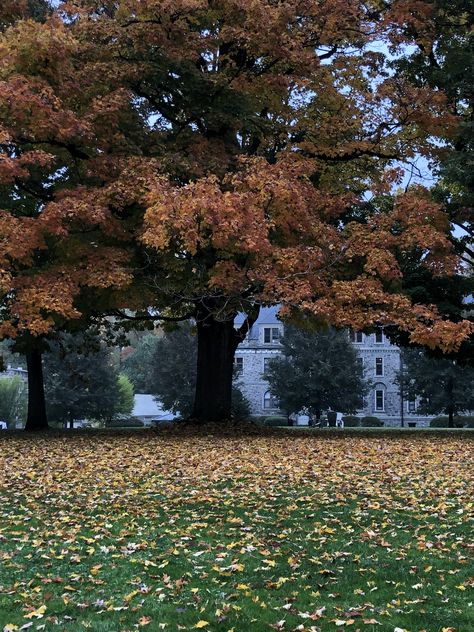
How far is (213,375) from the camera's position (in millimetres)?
19938

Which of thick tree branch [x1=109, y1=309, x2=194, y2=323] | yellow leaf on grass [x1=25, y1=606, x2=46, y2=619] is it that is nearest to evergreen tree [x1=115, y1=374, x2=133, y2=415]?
thick tree branch [x1=109, y1=309, x2=194, y2=323]

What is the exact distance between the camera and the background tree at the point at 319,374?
151 ft

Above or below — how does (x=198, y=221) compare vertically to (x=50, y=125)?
below

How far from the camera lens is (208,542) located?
6.65 m

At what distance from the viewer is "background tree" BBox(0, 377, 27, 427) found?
5478 cm

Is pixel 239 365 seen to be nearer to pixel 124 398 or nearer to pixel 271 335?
pixel 271 335

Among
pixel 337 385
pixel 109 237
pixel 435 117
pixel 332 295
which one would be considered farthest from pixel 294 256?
pixel 337 385

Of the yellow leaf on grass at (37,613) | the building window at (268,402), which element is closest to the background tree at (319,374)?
the building window at (268,402)

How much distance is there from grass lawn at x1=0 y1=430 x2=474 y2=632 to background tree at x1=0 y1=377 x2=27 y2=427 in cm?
4554

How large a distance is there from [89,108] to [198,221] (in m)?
4.08

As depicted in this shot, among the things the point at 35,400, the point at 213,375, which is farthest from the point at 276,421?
the point at 213,375

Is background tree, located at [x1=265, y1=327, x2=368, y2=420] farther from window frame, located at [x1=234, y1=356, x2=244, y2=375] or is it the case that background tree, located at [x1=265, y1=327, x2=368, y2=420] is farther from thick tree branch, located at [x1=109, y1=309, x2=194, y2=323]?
thick tree branch, located at [x1=109, y1=309, x2=194, y2=323]

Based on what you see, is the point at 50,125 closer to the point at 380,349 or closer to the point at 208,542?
the point at 208,542

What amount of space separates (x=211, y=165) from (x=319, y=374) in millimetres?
30444
